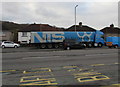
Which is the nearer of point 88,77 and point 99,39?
point 88,77

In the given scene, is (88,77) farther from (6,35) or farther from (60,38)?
(6,35)

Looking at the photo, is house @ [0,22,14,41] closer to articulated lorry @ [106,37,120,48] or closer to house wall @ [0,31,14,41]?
house wall @ [0,31,14,41]

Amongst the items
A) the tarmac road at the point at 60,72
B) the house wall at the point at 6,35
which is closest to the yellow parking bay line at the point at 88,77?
the tarmac road at the point at 60,72

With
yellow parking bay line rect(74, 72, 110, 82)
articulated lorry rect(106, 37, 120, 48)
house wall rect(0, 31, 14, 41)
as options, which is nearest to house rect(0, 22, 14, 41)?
house wall rect(0, 31, 14, 41)

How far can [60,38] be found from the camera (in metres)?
22.0

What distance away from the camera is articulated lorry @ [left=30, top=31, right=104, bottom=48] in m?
21.2

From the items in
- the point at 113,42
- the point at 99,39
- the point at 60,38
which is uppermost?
the point at 60,38

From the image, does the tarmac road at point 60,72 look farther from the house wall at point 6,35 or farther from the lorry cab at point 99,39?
the house wall at point 6,35

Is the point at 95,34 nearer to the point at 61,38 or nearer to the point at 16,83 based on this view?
the point at 61,38

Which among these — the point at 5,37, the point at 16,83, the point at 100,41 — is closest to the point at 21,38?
the point at 5,37

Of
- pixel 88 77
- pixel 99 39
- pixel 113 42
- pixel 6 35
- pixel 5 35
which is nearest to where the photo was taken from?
pixel 88 77

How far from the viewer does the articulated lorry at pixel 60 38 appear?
Answer: 21250 millimetres

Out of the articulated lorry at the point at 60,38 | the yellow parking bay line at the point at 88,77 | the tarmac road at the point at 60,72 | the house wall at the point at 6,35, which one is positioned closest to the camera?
the tarmac road at the point at 60,72

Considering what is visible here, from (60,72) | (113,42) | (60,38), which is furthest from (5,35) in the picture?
(60,72)
